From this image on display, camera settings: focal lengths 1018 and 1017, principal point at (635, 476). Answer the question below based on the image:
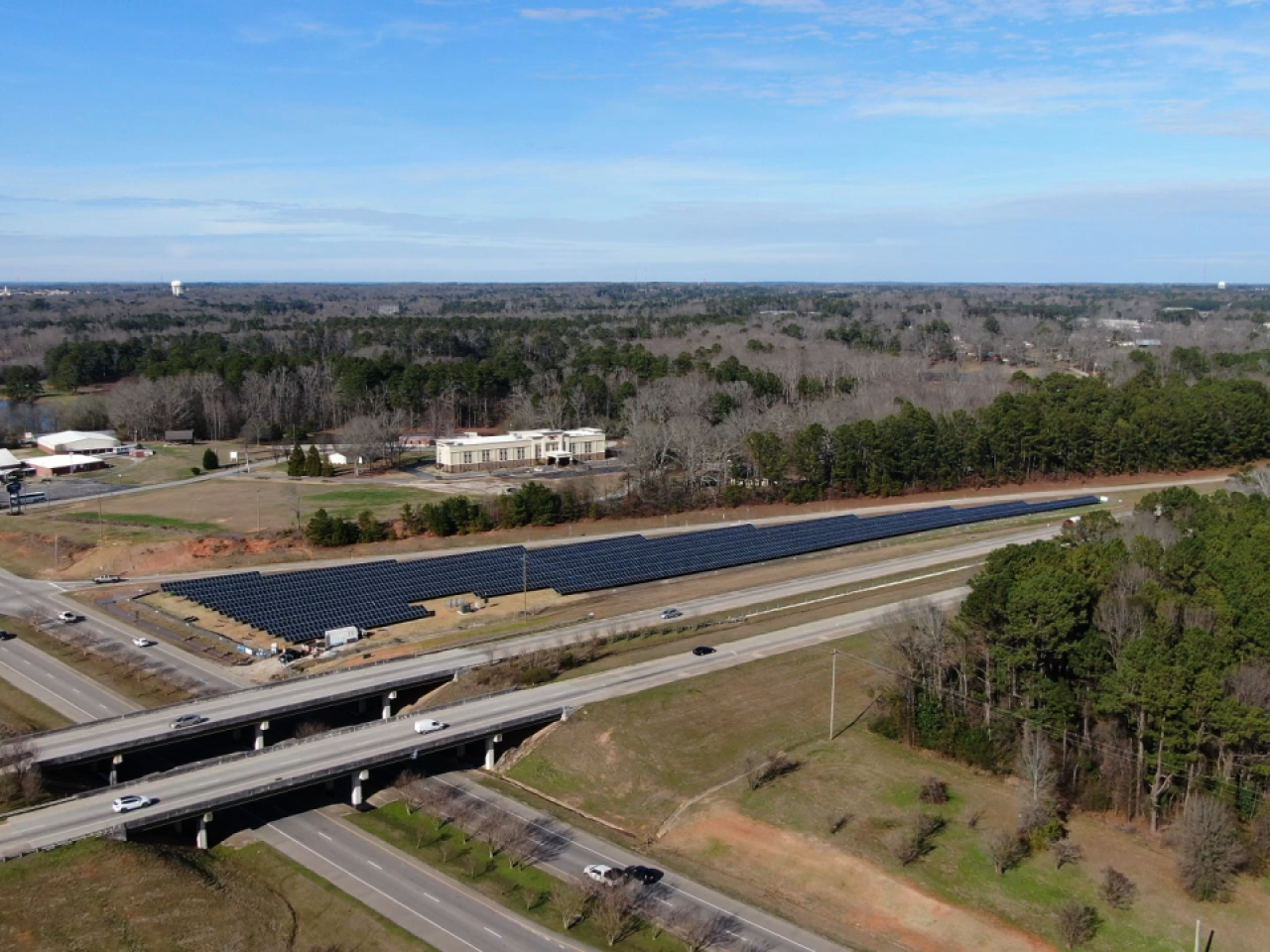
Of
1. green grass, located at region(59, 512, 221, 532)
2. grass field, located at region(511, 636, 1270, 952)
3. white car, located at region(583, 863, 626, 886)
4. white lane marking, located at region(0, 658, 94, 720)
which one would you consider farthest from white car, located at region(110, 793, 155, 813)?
green grass, located at region(59, 512, 221, 532)

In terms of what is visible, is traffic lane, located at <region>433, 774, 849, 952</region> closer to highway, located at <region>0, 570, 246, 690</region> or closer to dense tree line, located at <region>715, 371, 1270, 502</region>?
highway, located at <region>0, 570, 246, 690</region>

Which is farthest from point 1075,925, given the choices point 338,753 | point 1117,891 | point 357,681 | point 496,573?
point 496,573

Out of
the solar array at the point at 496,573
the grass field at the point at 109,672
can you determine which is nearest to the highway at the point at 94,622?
the grass field at the point at 109,672

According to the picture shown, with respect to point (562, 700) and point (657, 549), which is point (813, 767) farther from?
point (657, 549)

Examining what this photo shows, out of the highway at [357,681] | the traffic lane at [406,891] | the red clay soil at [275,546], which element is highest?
the red clay soil at [275,546]

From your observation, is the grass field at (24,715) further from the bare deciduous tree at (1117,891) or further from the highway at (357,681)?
the bare deciduous tree at (1117,891)

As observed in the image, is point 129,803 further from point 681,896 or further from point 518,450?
point 518,450
